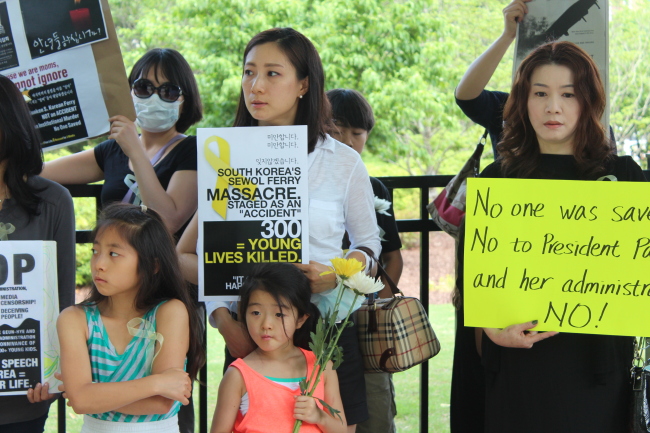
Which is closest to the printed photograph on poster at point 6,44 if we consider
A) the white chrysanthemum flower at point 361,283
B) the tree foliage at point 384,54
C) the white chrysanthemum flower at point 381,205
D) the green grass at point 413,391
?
the white chrysanthemum flower at point 381,205

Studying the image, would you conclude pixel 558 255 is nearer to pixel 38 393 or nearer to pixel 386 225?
pixel 386 225

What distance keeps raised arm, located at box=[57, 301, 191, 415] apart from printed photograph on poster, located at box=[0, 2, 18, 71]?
1.13 metres

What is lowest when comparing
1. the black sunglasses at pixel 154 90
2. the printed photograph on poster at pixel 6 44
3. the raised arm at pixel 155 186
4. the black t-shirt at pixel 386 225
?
the black t-shirt at pixel 386 225

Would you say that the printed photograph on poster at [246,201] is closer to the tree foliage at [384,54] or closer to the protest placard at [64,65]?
the protest placard at [64,65]

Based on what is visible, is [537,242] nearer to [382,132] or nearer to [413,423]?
[413,423]

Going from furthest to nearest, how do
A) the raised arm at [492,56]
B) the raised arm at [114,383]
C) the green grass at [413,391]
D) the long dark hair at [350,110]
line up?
1. the green grass at [413,391]
2. the long dark hair at [350,110]
3. the raised arm at [492,56]
4. the raised arm at [114,383]

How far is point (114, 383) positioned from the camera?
7.13 ft

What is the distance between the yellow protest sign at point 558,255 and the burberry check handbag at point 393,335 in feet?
1.16

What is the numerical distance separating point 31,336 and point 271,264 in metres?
0.75

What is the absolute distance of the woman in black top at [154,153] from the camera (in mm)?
2846

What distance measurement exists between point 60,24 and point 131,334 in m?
1.28

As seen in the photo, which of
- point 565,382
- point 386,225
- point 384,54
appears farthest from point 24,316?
point 384,54

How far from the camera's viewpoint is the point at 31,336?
229 centimetres

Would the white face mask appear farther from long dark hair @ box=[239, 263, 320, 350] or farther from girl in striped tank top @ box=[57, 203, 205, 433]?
long dark hair @ box=[239, 263, 320, 350]
